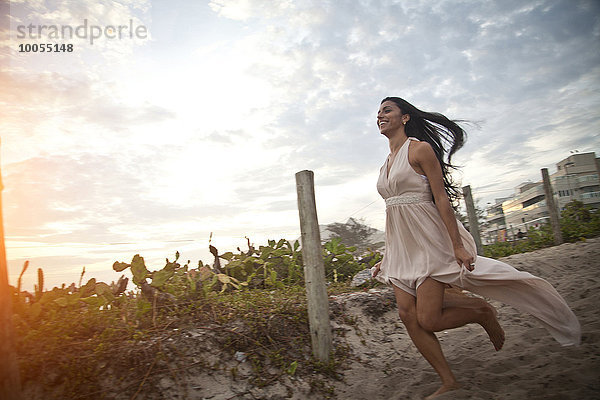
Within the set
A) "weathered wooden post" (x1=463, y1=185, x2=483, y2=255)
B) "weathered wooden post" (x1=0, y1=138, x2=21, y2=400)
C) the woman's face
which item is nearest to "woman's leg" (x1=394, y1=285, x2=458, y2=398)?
the woman's face

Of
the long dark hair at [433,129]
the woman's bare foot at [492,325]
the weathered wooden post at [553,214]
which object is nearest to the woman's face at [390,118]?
the long dark hair at [433,129]

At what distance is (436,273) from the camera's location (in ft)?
8.03

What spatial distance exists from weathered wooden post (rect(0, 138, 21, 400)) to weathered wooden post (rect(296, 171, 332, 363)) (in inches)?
86.0

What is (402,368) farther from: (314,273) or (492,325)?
(314,273)

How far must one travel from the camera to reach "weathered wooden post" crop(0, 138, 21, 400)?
169 cm

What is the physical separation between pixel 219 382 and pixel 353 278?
9.46 ft

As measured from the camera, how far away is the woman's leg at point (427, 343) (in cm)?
245

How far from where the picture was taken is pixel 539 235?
29.0ft

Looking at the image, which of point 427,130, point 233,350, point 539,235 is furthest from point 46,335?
point 539,235

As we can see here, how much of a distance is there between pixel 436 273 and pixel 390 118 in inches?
48.9

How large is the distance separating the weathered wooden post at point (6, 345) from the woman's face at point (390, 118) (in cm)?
250

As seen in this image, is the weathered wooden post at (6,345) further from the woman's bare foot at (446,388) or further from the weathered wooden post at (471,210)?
the weathered wooden post at (471,210)

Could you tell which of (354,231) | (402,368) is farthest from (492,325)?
(354,231)

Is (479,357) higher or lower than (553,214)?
lower
